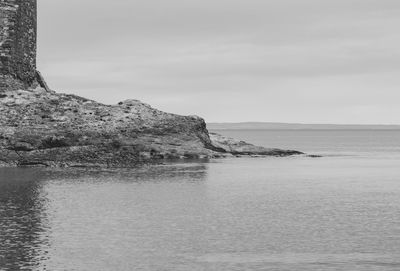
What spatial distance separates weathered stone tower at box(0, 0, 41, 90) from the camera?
58.4 m

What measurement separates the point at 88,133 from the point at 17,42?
34.7 ft

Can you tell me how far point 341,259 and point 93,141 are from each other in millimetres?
36887

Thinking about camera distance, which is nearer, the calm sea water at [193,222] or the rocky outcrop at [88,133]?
the calm sea water at [193,222]

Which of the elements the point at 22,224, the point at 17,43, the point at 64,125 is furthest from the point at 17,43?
the point at 22,224

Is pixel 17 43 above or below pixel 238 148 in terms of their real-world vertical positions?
above

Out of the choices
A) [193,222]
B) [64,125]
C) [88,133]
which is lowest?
[193,222]

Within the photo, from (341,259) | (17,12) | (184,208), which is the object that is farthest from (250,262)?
(17,12)

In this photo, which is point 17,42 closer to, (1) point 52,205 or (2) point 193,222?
(1) point 52,205

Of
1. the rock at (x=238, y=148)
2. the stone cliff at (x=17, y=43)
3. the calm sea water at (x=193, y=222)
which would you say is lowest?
the calm sea water at (x=193, y=222)

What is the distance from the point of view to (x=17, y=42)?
59.2m

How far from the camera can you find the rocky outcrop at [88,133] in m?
50.9

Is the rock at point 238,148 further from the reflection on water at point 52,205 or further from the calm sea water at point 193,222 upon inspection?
the calm sea water at point 193,222

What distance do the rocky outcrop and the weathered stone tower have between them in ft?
5.43

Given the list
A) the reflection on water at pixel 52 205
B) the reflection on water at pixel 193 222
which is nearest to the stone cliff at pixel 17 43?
the reflection on water at pixel 52 205
